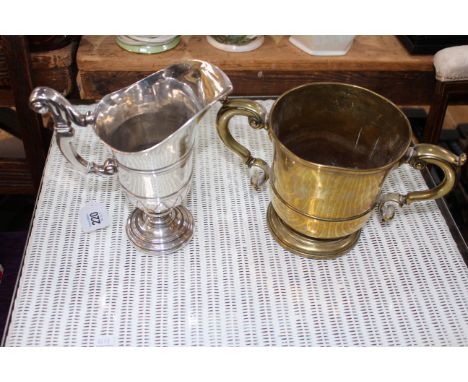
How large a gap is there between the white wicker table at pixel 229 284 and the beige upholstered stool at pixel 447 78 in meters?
0.25

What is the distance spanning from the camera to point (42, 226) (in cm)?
73

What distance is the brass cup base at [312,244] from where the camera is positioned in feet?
2.31

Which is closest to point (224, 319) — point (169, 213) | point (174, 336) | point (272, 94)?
point (174, 336)

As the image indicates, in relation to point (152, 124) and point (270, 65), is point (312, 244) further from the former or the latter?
point (270, 65)

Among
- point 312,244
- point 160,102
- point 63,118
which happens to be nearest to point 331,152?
point 312,244

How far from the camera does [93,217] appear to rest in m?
0.74

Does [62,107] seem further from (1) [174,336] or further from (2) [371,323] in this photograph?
(2) [371,323]

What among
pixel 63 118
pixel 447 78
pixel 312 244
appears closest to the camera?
pixel 63 118

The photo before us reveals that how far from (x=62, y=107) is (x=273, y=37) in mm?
625

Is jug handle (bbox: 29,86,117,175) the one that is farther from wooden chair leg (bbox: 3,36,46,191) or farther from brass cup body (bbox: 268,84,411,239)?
wooden chair leg (bbox: 3,36,46,191)

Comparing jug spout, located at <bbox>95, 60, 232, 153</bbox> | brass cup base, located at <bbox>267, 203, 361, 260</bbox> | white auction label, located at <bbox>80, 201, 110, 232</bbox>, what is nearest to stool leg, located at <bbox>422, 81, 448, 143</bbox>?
brass cup base, located at <bbox>267, 203, 361, 260</bbox>

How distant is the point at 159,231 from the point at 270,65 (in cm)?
48

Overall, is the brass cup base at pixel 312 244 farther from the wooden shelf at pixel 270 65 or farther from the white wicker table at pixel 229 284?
the wooden shelf at pixel 270 65

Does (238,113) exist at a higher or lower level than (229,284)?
higher
